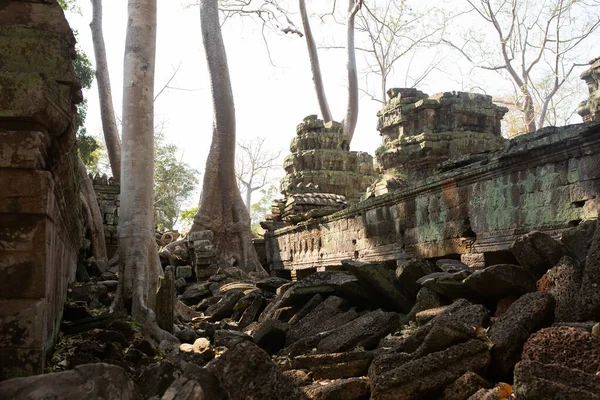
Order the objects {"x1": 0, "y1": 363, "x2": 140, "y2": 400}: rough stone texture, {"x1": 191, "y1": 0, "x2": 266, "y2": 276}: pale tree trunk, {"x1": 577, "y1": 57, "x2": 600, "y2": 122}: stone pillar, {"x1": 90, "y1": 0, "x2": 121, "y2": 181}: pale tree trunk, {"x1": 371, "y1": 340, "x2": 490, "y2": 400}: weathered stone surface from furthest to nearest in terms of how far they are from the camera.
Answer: {"x1": 90, "y1": 0, "x2": 121, "y2": 181}: pale tree trunk → {"x1": 191, "y1": 0, "x2": 266, "y2": 276}: pale tree trunk → {"x1": 577, "y1": 57, "x2": 600, "y2": 122}: stone pillar → {"x1": 371, "y1": 340, "x2": 490, "y2": 400}: weathered stone surface → {"x1": 0, "y1": 363, "x2": 140, "y2": 400}: rough stone texture

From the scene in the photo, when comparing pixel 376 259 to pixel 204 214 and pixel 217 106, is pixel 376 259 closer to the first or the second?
pixel 204 214

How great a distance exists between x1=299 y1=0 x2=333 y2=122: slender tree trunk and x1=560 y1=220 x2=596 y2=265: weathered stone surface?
20362 millimetres

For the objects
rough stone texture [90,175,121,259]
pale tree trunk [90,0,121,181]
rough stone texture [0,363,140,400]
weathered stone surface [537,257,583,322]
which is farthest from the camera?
pale tree trunk [90,0,121,181]

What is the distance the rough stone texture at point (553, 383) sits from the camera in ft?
7.70

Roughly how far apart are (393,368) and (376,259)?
614 centimetres

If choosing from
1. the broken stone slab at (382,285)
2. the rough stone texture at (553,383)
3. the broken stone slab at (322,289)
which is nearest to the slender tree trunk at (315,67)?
the broken stone slab at (322,289)

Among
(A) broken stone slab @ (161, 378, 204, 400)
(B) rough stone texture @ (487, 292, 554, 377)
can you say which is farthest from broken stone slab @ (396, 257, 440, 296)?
(A) broken stone slab @ (161, 378, 204, 400)

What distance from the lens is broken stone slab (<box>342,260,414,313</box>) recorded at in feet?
18.7

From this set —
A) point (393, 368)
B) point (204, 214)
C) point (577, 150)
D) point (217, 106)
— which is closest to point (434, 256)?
point (577, 150)

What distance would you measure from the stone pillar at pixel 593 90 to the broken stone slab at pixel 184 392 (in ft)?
42.9

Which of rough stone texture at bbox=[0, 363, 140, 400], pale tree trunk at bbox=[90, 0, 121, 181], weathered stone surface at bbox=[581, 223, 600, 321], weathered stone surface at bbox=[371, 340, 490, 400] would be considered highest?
pale tree trunk at bbox=[90, 0, 121, 181]

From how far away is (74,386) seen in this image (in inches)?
83.0

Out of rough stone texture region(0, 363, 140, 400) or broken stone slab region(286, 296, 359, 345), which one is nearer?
rough stone texture region(0, 363, 140, 400)

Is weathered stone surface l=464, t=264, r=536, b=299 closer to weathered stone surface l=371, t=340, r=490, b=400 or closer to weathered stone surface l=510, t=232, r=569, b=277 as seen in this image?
weathered stone surface l=510, t=232, r=569, b=277
